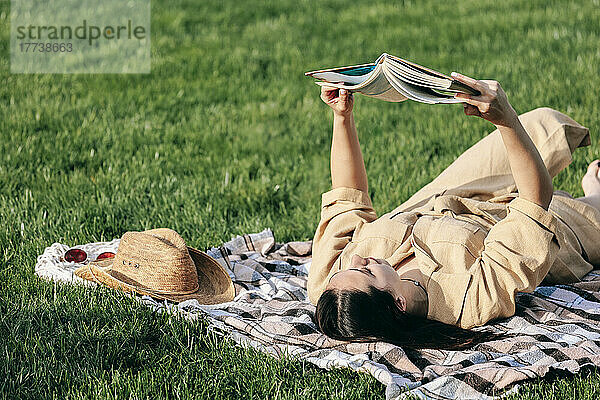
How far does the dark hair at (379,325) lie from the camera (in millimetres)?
3379

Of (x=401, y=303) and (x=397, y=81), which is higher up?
(x=397, y=81)

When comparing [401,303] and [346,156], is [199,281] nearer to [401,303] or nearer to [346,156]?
[346,156]

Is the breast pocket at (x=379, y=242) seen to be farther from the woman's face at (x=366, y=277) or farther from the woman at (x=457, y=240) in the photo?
the woman's face at (x=366, y=277)

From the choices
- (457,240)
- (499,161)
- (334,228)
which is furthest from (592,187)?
(334,228)

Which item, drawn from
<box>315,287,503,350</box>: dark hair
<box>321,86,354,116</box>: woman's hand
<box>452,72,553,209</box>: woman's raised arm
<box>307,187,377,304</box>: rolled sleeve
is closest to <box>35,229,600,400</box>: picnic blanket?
<box>315,287,503,350</box>: dark hair

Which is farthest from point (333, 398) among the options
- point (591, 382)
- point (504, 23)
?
point (504, 23)

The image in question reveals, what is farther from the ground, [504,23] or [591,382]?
[504,23]

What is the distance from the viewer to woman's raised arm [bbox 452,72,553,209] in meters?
3.16

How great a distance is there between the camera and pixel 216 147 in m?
6.76

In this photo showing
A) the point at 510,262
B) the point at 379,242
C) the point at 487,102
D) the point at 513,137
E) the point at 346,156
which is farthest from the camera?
the point at 346,156

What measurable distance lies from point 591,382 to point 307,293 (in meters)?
1.57

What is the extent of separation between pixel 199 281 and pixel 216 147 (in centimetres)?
271

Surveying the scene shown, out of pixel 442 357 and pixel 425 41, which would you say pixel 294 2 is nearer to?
pixel 425 41

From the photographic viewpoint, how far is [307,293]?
416 cm
